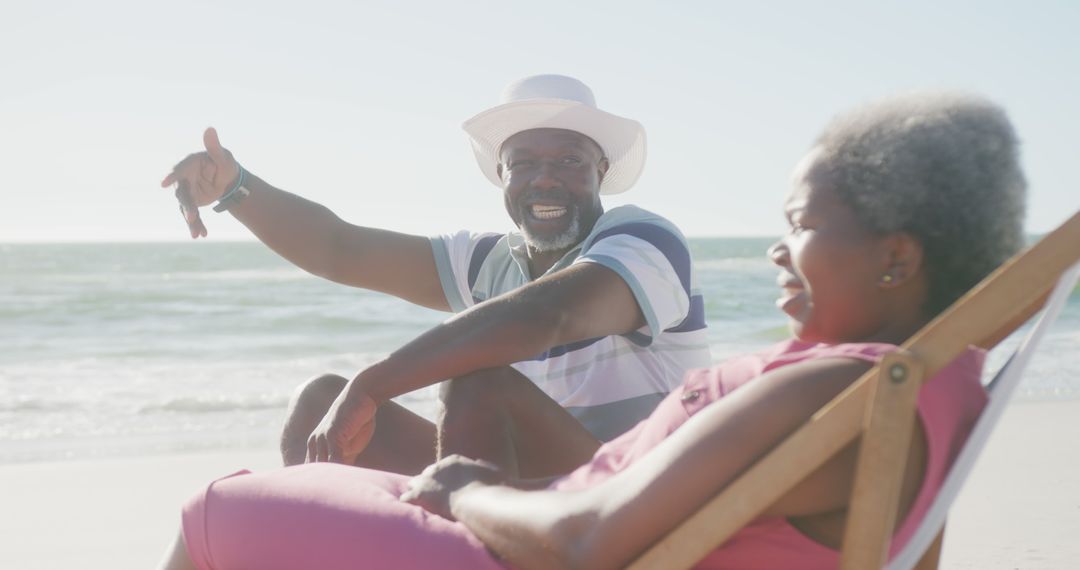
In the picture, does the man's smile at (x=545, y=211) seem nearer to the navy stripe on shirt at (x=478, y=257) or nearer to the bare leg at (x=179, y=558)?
the navy stripe on shirt at (x=478, y=257)

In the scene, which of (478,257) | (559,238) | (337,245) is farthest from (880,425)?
(337,245)

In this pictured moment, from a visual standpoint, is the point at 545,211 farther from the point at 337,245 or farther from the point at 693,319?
the point at 337,245

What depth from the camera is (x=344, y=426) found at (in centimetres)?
245

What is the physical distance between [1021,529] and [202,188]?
3543mm

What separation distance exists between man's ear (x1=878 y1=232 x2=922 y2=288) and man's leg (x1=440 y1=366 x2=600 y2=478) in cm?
107

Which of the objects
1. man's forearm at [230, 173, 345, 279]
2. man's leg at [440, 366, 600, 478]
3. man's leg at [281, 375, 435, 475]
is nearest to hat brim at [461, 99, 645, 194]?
man's forearm at [230, 173, 345, 279]

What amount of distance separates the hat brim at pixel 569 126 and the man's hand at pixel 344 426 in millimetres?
1458

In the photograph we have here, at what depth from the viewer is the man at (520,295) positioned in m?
2.48

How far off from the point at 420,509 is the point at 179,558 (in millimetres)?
479

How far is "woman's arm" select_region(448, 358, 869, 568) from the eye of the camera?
152 centimetres

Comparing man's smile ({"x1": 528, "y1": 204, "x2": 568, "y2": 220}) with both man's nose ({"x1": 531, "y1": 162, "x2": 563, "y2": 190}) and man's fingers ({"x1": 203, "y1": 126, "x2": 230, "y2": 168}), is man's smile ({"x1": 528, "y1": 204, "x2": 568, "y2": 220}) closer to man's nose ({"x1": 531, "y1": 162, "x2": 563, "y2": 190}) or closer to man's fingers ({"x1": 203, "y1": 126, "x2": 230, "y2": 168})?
man's nose ({"x1": 531, "y1": 162, "x2": 563, "y2": 190})

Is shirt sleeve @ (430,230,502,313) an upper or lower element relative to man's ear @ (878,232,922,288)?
lower

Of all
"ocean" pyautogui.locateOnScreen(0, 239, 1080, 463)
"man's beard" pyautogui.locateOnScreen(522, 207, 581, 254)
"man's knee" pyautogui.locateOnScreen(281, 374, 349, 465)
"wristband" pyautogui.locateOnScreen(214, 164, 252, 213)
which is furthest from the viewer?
"ocean" pyautogui.locateOnScreen(0, 239, 1080, 463)

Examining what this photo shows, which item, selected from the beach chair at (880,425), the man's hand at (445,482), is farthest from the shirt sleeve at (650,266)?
the beach chair at (880,425)
